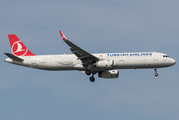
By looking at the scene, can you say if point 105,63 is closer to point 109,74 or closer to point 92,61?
point 92,61

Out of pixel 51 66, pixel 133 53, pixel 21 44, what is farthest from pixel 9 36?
pixel 133 53

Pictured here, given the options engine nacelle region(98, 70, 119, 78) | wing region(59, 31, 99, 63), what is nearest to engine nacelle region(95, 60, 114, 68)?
wing region(59, 31, 99, 63)

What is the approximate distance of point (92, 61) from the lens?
2349 inches

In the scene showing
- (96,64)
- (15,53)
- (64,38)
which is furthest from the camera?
(15,53)

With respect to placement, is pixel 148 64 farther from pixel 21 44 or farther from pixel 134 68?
pixel 21 44

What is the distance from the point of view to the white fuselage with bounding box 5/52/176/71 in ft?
194

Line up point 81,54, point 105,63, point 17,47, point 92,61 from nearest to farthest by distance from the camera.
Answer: point 105,63
point 81,54
point 92,61
point 17,47

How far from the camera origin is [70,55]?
200 ft

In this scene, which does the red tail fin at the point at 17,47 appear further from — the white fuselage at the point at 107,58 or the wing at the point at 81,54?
the wing at the point at 81,54

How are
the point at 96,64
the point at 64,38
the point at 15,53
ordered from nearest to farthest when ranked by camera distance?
the point at 64,38
the point at 96,64
the point at 15,53

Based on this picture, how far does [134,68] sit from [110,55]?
468cm

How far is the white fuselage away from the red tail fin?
1918 mm

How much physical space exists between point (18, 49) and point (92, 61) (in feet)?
47.8

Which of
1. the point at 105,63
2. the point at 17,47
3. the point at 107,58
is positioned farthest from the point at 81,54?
the point at 17,47
